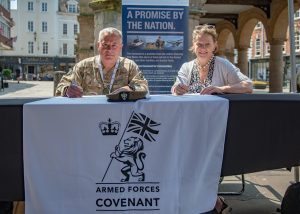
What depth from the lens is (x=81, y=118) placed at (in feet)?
11.3

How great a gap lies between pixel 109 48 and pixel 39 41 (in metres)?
79.0

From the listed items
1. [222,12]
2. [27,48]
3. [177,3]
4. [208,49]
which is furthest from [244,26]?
[27,48]

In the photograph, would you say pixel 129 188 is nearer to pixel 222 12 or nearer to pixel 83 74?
pixel 83 74

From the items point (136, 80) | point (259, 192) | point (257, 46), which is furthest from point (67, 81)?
point (257, 46)

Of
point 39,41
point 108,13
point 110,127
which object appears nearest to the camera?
point 110,127

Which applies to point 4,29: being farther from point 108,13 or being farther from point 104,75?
point 104,75

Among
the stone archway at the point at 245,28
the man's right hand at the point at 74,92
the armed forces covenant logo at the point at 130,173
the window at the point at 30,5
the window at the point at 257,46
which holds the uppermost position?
the window at the point at 30,5

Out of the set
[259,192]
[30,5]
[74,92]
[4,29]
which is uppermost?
[30,5]

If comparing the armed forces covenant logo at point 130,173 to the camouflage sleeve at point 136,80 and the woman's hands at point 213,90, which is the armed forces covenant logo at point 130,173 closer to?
the woman's hands at point 213,90

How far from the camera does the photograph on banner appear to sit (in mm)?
6734

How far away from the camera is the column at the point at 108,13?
24.9 ft

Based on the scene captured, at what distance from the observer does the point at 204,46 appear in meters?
4.27

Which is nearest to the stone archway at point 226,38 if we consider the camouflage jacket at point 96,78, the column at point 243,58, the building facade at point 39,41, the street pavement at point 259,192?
the column at point 243,58

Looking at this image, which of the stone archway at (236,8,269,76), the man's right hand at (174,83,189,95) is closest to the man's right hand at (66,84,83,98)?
the man's right hand at (174,83,189,95)
